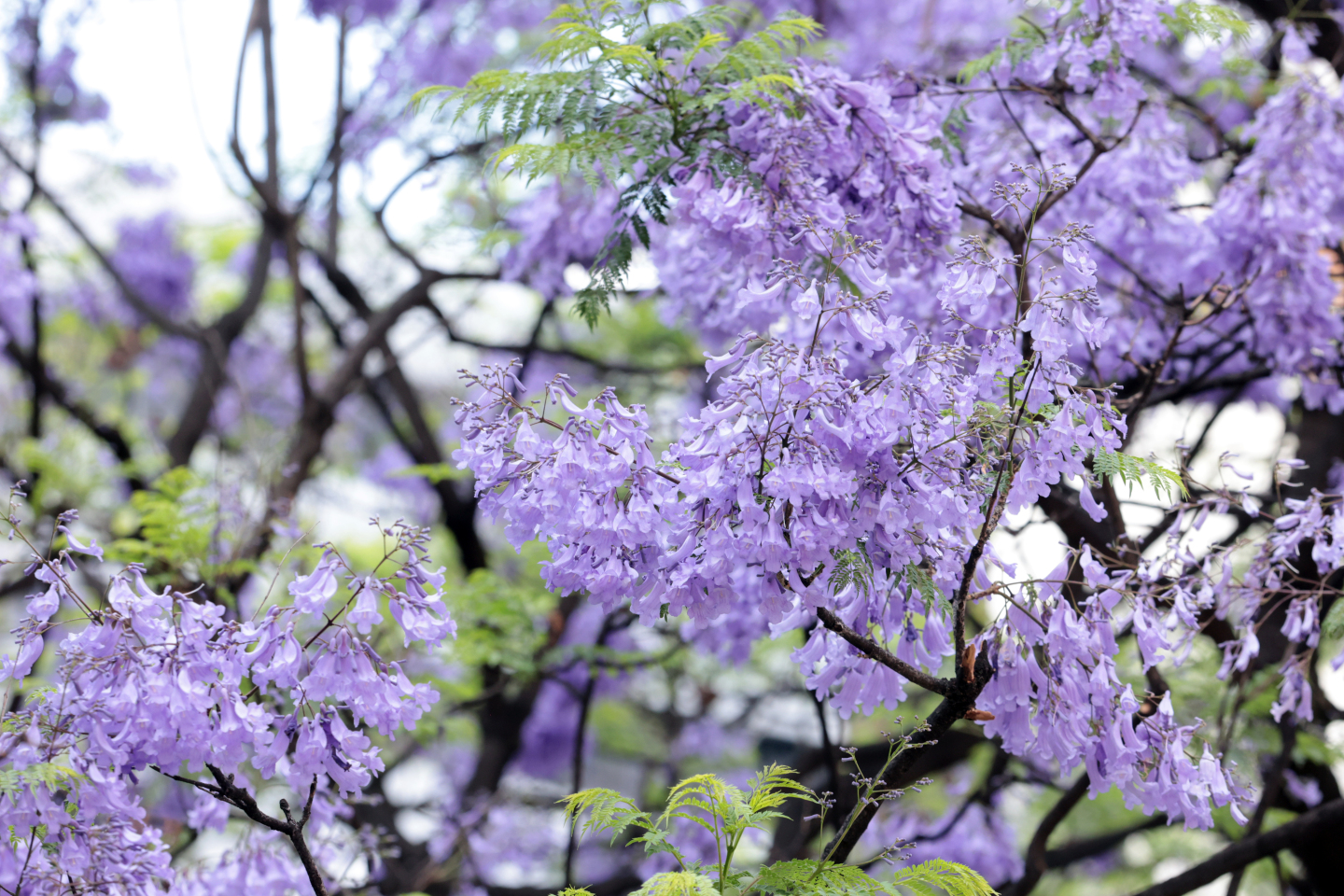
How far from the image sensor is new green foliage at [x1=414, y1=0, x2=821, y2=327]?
9.57ft

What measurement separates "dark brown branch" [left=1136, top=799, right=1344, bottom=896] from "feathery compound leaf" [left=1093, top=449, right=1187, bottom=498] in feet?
7.02

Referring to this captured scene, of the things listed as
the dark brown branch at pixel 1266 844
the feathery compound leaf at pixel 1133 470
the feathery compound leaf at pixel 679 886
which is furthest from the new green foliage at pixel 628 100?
the dark brown branch at pixel 1266 844

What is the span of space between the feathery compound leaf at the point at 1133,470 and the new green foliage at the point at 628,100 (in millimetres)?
1202

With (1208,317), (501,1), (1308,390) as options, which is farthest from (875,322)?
(501,1)

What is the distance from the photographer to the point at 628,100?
10.2 ft

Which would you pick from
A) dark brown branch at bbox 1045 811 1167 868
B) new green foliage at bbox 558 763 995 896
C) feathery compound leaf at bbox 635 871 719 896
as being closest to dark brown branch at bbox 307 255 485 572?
dark brown branch at bbox 1045 811 1167 868

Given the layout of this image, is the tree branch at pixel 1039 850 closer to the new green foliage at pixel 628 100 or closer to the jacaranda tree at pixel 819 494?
the jacaranda tree at pixel 819 494

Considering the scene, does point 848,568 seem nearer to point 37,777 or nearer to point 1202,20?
point 37,777

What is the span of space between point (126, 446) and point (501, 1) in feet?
16.7

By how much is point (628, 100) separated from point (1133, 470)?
169cm

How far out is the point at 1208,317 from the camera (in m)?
3.54

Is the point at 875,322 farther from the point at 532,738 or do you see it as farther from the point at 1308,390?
the point at 532,738

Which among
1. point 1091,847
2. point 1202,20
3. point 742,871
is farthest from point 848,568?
Answer: point 1091,847

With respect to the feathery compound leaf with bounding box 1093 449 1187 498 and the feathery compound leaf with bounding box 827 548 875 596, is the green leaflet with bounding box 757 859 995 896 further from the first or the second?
the feathery compound leaf with bounding box 1093 449 1187 498
